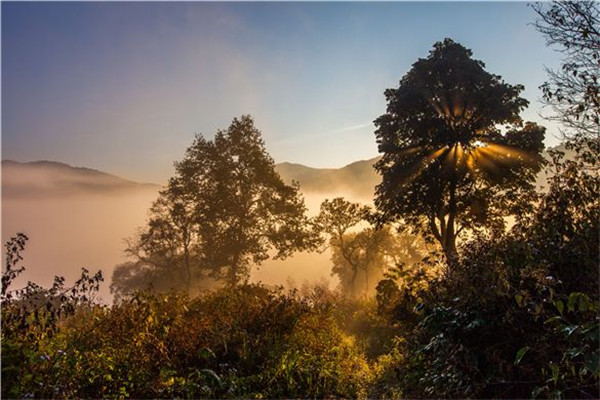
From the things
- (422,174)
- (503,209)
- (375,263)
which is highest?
(422,174)

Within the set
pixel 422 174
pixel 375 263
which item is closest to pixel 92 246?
pixel 375 263

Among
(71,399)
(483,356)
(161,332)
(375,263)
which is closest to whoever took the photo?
(71,399)

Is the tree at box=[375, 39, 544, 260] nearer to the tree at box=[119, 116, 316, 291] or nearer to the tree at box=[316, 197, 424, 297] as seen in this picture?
the tree at box=[316, 197, 424, 297]

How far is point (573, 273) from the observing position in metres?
6.43

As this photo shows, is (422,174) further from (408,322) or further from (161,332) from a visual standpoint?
(161,332)

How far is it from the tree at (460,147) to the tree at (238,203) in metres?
14.0

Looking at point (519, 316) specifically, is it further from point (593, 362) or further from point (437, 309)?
point (593, 362)

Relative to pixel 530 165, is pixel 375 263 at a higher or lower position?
lower

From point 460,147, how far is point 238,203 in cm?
1813

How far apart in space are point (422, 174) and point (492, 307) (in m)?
15.3

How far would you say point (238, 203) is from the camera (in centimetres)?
3234

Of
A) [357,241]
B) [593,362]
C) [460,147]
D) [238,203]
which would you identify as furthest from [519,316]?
[357,241]

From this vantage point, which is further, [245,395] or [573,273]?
[573,273]

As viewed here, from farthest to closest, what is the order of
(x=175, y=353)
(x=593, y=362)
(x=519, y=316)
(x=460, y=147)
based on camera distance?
1. (x=460, y=147)
2. (x=175, y=353)
3. (x=519, y=316)
4. (x=593, y=362)
